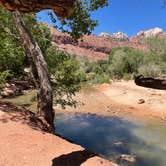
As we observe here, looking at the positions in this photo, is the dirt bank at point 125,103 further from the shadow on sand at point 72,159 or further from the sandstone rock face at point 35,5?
the sandstone rock face at point 35,5

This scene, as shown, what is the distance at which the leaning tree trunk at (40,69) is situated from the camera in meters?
12.5

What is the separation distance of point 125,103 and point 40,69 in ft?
52.4

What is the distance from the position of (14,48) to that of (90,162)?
6.56 m

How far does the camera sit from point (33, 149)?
9.67 m

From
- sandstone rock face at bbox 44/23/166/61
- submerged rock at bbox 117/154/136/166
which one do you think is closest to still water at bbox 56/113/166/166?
submerged rock at bbox 117/154/136/166

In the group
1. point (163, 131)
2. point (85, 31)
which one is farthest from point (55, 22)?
point (163, 131)

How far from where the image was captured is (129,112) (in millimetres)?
24484

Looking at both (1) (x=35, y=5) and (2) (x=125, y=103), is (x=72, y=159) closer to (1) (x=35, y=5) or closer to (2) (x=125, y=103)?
(1) (x=35, y=5)

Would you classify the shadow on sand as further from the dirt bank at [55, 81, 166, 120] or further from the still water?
the dirt bank at [55, 81, 166, 120]

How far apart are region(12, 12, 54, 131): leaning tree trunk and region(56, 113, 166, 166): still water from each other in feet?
10.3

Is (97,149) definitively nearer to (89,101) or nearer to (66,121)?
(66,121)

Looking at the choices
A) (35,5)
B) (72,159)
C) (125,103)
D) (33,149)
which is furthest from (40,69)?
(125,103)

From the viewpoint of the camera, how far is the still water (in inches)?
559

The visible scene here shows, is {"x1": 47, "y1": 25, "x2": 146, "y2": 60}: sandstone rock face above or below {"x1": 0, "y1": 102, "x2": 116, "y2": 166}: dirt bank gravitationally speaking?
above
